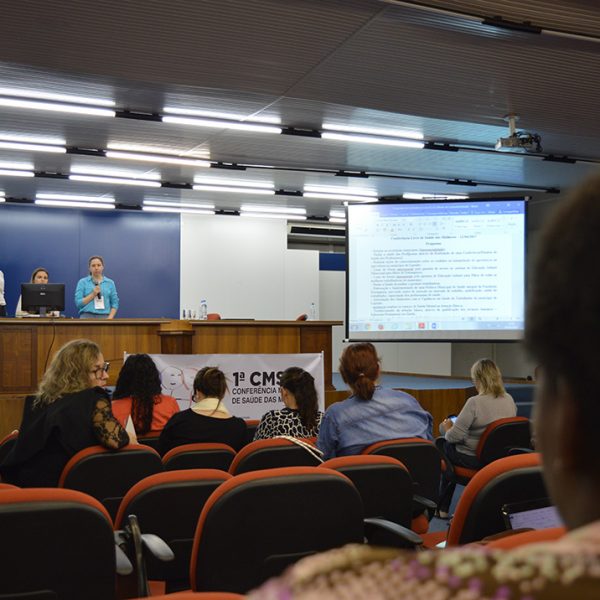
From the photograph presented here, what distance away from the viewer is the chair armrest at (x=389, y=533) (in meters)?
2.27

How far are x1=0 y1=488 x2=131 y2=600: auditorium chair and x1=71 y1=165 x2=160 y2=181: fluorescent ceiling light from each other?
420 inches

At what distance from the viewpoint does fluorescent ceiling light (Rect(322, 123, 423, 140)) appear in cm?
954

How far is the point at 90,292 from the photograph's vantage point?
11.0 meters

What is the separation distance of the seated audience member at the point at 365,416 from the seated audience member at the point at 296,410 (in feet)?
1.43

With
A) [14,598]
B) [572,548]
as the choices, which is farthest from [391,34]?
[572,548]

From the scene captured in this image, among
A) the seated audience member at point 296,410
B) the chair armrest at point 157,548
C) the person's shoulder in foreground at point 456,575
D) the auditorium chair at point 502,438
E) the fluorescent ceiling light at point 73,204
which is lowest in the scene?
the auditorium chair at point 502,438

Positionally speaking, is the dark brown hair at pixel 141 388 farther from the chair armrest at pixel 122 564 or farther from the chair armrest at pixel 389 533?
the chair armrest at pixel 122 564

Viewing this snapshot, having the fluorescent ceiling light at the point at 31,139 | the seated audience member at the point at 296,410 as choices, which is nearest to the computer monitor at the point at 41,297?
the fluorescent ceiling light at the point at 31,139

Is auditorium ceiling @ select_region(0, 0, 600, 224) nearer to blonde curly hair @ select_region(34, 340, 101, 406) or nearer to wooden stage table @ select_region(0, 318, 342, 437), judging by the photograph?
wooden stage table @ select_region(0, 318, 342, 437)

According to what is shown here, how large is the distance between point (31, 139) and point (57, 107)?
1898 millimetres

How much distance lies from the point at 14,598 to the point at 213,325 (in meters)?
6.98

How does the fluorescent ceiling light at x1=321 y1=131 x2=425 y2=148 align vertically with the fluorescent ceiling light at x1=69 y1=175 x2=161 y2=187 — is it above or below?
above

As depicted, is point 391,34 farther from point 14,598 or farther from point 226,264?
point 226,264

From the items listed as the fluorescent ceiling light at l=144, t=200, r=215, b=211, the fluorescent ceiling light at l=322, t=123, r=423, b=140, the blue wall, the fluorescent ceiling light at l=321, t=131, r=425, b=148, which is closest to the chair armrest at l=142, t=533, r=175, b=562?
the fluorescent ceiling light at l=322, t=123, r=423, b=140
